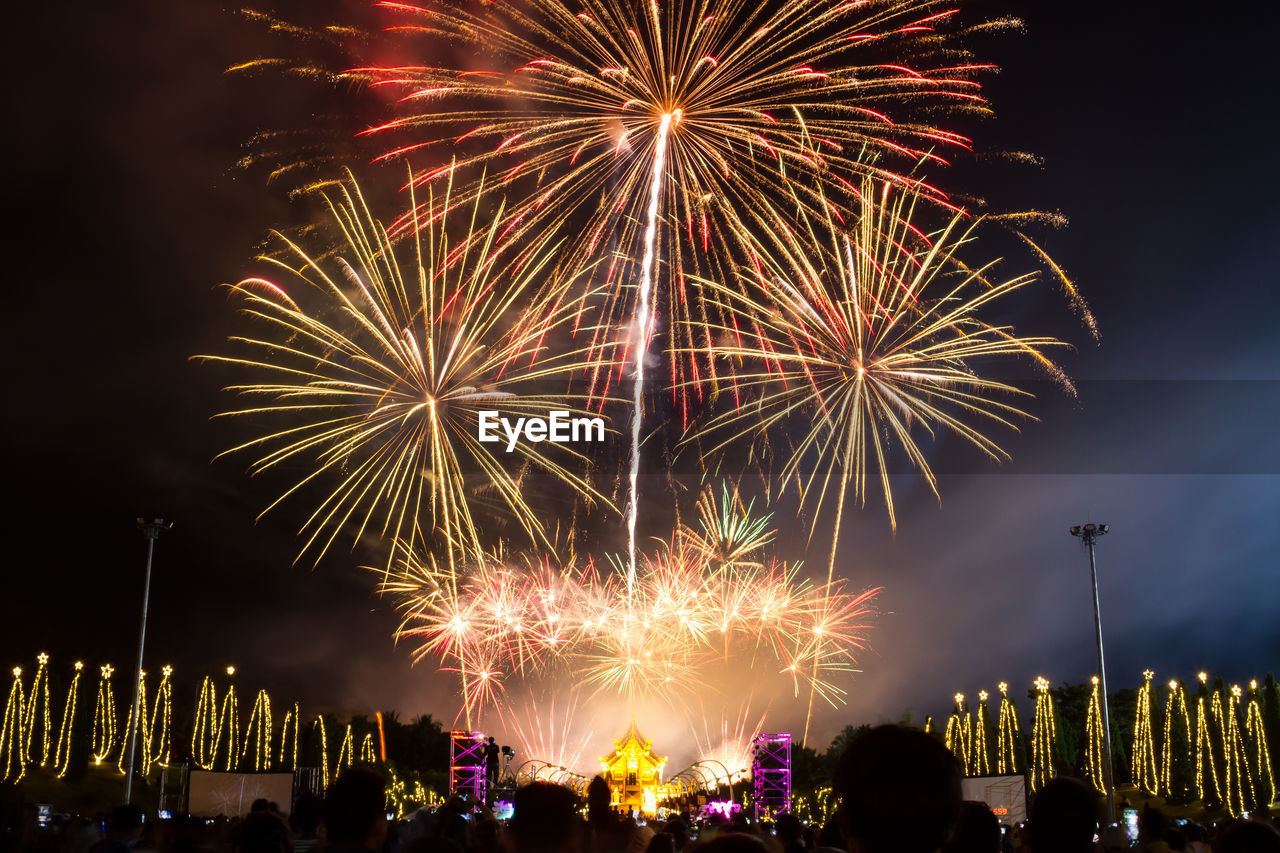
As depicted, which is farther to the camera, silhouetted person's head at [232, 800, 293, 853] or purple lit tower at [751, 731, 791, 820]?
purple lit tower at [751, 731, 791, 820]

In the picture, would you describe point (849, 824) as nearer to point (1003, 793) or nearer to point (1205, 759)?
point (1003, 793)

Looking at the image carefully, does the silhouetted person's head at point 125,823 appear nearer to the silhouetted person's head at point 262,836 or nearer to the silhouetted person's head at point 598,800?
the silhouetted person's head at point 262,836

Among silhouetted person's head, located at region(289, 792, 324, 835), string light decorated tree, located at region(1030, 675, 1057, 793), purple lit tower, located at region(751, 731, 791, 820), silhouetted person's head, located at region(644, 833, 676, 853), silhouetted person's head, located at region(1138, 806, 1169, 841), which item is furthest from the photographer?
string light decorated tree, located at region(1030, 675, 1057, 793)

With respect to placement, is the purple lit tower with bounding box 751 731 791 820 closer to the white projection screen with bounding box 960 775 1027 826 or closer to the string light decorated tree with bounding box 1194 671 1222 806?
the white projection screen with bounding box 960 775 1027 826

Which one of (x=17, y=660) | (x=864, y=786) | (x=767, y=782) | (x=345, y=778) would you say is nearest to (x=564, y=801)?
(x=345, y=778)

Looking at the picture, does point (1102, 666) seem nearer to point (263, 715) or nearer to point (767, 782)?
point (767, 782)

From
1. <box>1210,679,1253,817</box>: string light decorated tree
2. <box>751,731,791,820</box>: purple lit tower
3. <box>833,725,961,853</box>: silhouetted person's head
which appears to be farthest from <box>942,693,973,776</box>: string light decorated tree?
<box>833,725,961,853</box>: silhouetted person's head

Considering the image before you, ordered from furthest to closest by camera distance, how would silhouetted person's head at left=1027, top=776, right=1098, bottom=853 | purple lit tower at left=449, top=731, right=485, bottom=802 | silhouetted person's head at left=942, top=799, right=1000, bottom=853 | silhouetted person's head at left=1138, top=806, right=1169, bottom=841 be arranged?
purple lit tower at left=449, top=731, right=485, bottom=802 < silhouetted person's head at left=1138, top=806, right=1169, bottom=841 < silhouetted person's head at left=942, top=799, right=1000, bottom=853 < silhouetted person's head at left=1027, top=776, right=1098, bottom=853
